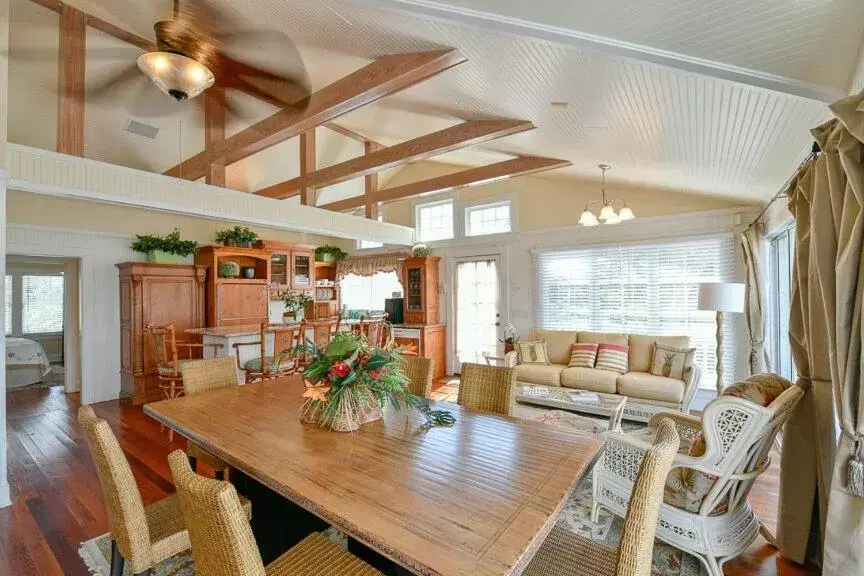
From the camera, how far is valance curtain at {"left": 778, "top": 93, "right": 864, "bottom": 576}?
1.37 meters

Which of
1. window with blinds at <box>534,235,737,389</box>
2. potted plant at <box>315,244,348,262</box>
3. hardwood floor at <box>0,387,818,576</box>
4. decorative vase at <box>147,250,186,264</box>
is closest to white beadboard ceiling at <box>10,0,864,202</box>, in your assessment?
window with blinds at <box>534,235,737,389</box>

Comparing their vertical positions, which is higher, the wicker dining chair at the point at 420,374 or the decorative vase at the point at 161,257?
the decorative vase at the point at 161,257

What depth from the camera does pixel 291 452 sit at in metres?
1.50

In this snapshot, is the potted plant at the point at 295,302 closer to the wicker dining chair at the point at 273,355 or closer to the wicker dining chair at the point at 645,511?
the wicker dining chair at the point at 273,355

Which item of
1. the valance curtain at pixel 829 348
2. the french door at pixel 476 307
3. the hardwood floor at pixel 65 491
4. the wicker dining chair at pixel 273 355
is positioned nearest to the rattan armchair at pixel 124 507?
the hardwood floor at pixel 65 491

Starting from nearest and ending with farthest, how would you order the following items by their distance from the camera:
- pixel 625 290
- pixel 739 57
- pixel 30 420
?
pixel 739 57, pixel 30 420, pixel 625 290

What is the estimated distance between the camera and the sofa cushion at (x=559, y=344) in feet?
16.3

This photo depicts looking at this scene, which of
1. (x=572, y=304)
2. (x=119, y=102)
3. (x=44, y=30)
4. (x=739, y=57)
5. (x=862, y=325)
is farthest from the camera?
(x=572, y=304)

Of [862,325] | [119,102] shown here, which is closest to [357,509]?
[862,325]

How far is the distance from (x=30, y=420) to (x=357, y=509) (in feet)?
17.8

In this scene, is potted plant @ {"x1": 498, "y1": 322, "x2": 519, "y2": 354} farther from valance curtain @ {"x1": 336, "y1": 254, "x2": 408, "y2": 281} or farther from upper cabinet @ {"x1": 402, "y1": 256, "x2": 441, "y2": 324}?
valance curtain @ {"x1": 336, "y1": 254, "x2": 408, "y2": 281}

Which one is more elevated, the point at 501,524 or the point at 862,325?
the point at 862,325

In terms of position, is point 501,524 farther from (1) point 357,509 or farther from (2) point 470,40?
(2) point 470,40

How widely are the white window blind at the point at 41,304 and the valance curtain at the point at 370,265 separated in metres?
6.12
